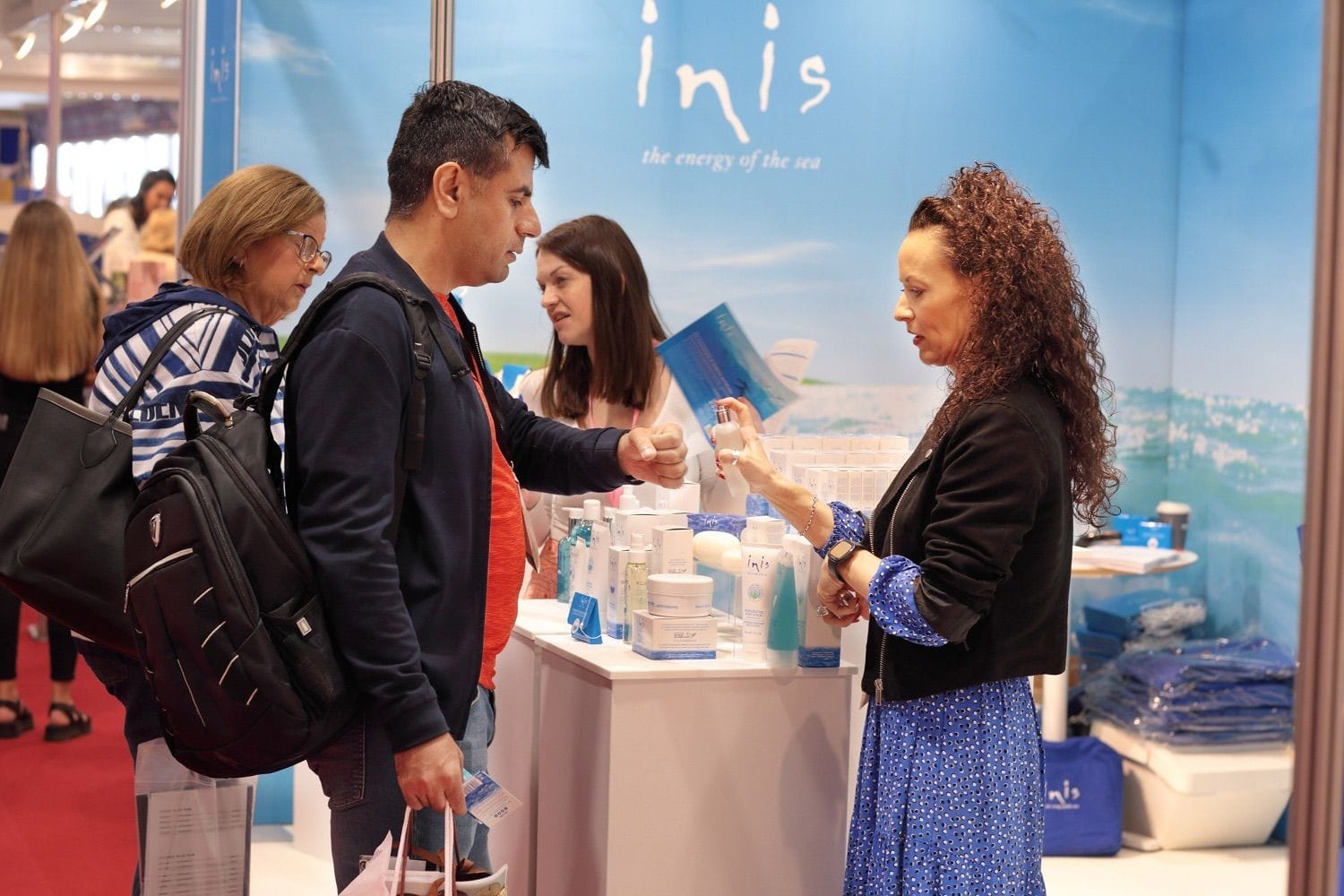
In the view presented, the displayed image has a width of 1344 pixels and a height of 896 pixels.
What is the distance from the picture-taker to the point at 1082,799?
165 inches

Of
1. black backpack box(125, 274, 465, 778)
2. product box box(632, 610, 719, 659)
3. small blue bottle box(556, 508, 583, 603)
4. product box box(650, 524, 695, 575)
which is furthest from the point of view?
small blue bottle box(556, 508, 583, 603)

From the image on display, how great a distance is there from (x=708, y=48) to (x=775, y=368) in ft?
7.51

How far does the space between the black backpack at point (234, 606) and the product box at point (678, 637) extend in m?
0.75

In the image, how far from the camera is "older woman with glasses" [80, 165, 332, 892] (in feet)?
7.26

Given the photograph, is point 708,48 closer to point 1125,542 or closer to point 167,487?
point 1125,542

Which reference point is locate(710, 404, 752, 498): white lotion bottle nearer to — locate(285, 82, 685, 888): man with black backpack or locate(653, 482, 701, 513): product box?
locate(653, 482, 701, 513): product box

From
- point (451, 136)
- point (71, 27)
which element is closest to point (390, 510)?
point (451, 136)

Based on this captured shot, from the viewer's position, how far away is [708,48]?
4918 mm

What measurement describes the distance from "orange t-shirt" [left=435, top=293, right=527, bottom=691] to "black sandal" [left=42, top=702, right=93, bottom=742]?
142 inches

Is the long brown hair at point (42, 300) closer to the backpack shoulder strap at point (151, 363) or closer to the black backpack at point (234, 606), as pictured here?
the backpack shoulder strap at point (151, 363)

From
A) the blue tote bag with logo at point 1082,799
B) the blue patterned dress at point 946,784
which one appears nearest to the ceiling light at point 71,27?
the blue tote bag with logo at point 1082,799

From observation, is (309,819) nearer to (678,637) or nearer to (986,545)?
(678,637)

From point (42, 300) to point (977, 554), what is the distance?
4.12m

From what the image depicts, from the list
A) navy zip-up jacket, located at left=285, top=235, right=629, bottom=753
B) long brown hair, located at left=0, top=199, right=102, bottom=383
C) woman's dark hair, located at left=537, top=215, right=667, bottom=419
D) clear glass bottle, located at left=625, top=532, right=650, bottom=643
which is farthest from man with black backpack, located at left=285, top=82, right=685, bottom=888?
long brown hair, located at left=0, top=199, right=102, bottom=383
